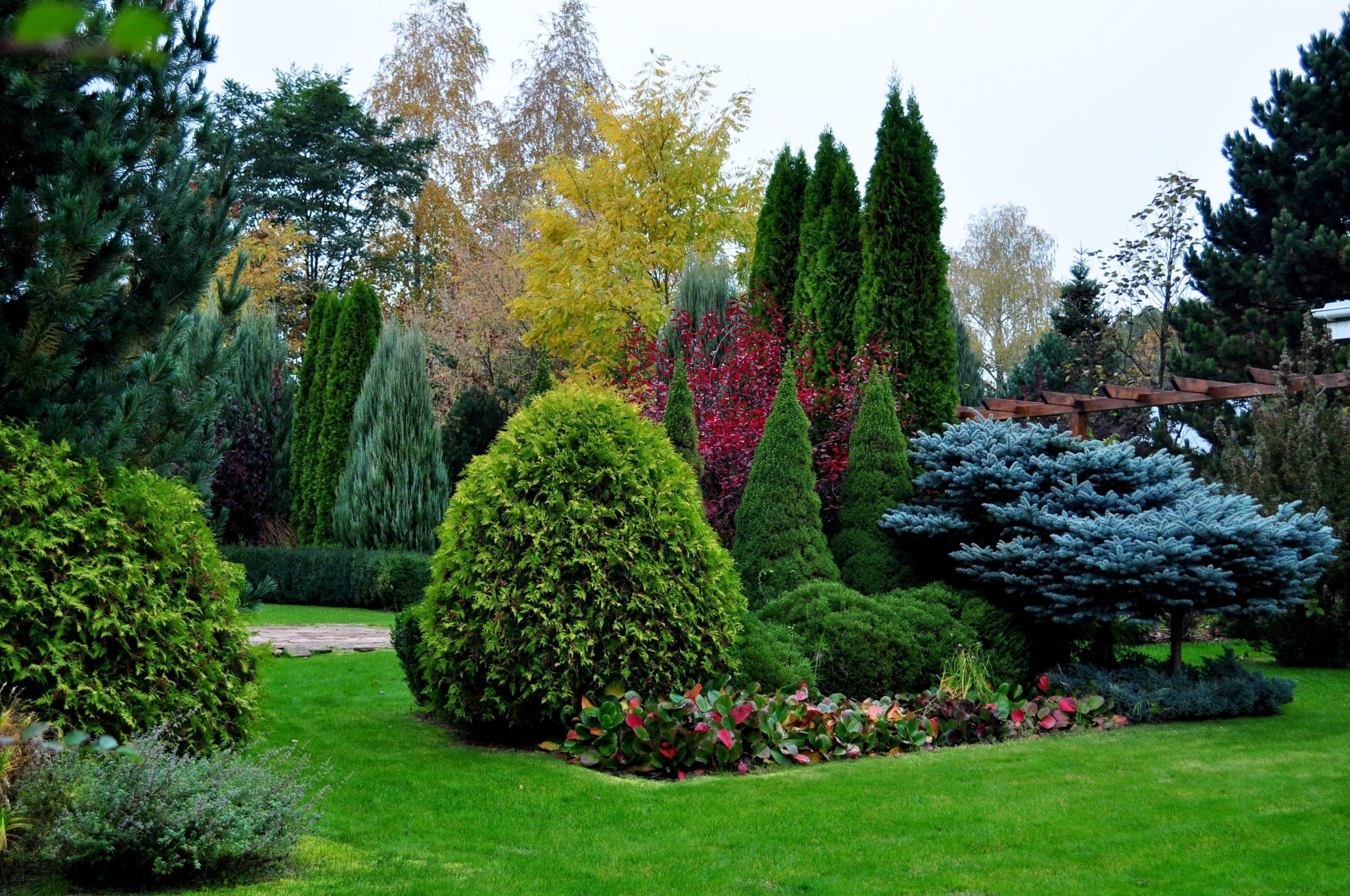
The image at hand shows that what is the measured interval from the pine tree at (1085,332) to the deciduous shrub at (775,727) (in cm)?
1081

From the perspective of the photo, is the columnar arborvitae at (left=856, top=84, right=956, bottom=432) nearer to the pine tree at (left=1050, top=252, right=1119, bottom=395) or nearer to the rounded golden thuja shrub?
the rounded golden thuja shrub

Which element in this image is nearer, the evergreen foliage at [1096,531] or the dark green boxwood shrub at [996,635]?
the evergreen foliage at [1096,531]

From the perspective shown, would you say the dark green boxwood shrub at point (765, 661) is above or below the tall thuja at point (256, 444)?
below

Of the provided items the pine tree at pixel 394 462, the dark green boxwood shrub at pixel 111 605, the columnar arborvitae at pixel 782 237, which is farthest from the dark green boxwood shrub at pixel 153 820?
the pine tree at pixel 394 462

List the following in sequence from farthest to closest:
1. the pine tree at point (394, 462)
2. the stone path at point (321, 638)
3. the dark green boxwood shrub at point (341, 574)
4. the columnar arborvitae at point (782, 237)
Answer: the pine tree at point (394, 462) < the dark green boxwood shrub at point (341, 574) < the columnar arborvitae at point (782, 237) < the stone path at point (321, 638)

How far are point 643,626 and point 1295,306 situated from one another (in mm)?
16361

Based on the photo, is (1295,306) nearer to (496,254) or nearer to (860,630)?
(860,630)

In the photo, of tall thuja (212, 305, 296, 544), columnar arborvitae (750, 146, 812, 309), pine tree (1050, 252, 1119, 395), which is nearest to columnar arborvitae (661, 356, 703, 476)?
columnar arborvitae (750, 146, 812, 309)

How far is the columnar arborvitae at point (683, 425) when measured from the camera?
30.9 ft

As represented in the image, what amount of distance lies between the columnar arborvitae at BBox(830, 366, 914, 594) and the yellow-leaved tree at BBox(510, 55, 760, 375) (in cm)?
848

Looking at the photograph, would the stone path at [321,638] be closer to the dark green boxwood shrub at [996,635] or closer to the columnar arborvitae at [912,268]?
the dark green boxwood shrub at [996,635]

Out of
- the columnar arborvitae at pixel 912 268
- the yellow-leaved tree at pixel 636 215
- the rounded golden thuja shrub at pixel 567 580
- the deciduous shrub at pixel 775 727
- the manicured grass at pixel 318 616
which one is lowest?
the deciduous shrub at pixel 775 727

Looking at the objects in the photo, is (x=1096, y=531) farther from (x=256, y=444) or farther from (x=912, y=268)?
(x=256, y=444)

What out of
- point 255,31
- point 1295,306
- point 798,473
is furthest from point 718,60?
point 255,31
